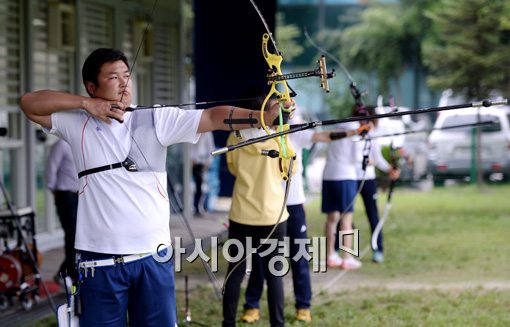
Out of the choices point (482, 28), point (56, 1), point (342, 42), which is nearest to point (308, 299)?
point (56, 1)

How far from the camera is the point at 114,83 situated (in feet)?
11.6

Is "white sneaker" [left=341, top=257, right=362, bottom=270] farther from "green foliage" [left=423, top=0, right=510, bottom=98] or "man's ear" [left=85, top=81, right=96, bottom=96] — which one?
"green foliage" [left=423, top=0, right=510, bottom=98]

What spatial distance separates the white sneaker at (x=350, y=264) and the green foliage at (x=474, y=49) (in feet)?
19.6

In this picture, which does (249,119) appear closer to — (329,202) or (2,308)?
(2,308)

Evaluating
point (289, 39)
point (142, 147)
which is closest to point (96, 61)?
point (142, 147)

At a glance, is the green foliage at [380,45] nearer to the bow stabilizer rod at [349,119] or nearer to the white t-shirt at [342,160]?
the white t-shirt at [342,160]

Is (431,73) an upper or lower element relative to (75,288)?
upper

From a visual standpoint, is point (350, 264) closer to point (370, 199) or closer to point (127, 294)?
point (370, 199)

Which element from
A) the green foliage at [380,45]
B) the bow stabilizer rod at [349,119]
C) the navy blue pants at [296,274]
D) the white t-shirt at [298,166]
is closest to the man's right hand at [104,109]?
the bow stabilizer rod at [349,119]

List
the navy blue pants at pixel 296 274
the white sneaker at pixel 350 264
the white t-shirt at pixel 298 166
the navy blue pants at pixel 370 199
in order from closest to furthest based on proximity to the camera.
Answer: the white t-shirt at pixel 298 166, the navy blue pants at pixel 296 274, the white sneaker at pixel 350 264, the navy blue pants at pixel 370 199

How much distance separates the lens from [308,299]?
623cm

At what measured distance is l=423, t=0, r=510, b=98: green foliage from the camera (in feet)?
47.6

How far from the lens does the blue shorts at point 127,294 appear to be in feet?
11.4

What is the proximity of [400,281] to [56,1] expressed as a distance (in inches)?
174
